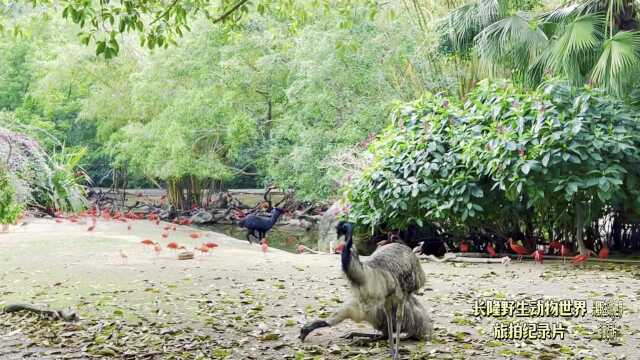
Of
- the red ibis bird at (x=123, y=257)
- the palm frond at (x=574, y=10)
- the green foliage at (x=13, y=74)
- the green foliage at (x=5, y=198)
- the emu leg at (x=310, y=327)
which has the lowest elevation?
the emu leg at (x=310, y=327)

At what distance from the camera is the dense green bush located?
8336mm

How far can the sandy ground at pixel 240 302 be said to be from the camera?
482 centimetres

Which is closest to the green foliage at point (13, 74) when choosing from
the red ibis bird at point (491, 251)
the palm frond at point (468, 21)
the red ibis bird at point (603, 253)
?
the palm frond at point (468, 21)

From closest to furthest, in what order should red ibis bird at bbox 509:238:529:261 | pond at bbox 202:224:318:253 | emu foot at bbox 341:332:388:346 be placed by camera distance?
1. emu foot at bbox 341:332:388:346
2. red ibis bird at bbox 509:238:529:261
3. pond at bbox 202:224:318:253

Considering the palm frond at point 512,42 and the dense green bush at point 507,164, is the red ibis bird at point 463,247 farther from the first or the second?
the palm frond at point 512,42

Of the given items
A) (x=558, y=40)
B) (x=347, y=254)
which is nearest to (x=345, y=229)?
(x=347, y=254)

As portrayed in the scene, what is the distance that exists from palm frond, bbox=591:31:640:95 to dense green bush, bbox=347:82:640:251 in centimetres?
27

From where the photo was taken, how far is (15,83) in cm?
2511

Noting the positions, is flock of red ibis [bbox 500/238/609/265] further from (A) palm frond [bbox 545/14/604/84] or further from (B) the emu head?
(B) the emu head

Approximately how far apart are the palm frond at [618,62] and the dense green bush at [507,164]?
0.27m

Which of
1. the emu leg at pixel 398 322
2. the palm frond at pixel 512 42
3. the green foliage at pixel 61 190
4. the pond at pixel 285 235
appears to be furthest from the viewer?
the pond at pixel 285 235

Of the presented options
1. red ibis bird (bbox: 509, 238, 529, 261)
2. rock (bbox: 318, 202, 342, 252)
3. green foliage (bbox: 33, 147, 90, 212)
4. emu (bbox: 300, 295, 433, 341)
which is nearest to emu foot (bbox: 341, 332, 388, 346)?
emu (bbox: 300, 295, 433, 341)

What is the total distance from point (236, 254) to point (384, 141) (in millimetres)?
2673

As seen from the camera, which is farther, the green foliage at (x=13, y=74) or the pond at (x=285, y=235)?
the green foliage at (x=13, y=74)
